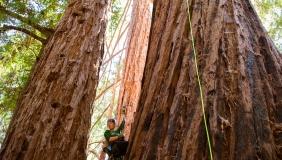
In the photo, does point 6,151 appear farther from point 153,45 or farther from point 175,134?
point 175,134

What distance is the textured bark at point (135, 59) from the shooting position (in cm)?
663

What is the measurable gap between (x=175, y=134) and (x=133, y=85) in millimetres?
4955

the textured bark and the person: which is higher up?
the textured bark

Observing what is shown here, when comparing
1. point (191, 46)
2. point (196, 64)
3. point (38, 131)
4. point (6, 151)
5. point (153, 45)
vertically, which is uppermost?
point (153, 45)

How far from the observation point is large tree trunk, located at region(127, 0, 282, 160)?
180cm

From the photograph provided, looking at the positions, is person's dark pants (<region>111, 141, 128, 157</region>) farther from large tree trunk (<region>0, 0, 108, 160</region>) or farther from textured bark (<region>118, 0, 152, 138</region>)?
textured bark (<region>118, 0, 152, 138</region>)

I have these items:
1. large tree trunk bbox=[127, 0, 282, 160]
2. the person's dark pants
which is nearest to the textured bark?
the person's dark pants

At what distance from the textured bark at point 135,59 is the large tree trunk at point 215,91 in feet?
11.9

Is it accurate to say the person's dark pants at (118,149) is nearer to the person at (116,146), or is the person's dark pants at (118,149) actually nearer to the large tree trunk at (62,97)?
the person at (116,146)

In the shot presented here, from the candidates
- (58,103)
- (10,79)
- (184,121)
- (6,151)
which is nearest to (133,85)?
(10,79)

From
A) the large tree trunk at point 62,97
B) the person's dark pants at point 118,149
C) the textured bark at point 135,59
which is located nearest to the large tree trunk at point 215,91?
the large tree trunk at point 62,97

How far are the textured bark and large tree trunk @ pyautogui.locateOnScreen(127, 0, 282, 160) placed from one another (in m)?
3.64

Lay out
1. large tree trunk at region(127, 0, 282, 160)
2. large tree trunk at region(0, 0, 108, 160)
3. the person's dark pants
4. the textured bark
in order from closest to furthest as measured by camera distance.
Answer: large tree trunk at region(127, 0, 282, 160) → large tree trunk at region(0, 0, 108, 160) → the person's dark pants → the textured bark

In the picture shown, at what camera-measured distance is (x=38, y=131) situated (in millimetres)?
3242
